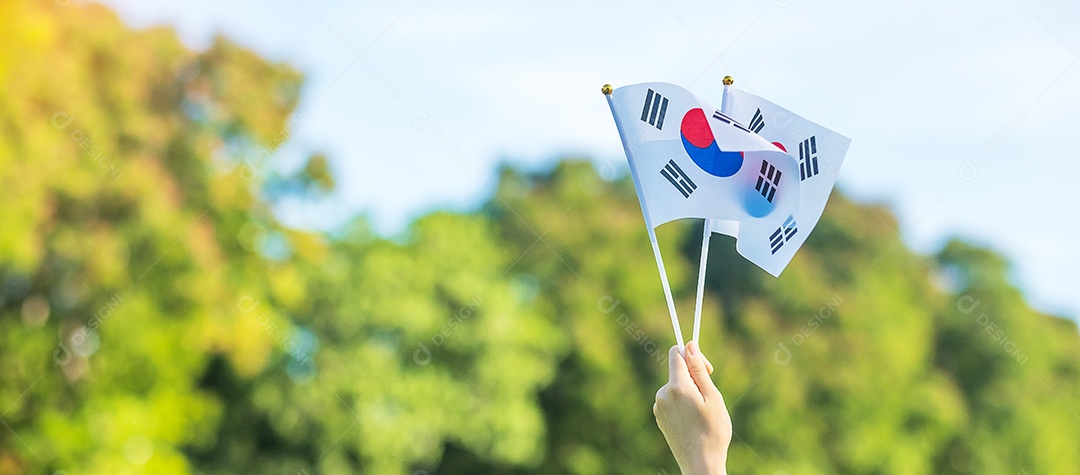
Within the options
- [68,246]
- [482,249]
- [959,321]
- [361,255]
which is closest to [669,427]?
[68,246]

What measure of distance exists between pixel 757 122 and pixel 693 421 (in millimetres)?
1564

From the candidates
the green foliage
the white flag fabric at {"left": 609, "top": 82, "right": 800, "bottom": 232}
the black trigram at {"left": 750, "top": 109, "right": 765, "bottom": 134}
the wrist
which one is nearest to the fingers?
the wrist

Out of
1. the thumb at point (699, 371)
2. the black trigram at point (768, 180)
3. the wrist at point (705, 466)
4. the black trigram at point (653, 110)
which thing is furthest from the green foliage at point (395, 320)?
the wrist at point (705, 466)

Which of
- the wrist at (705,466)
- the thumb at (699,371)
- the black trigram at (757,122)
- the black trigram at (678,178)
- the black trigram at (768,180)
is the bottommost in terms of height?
the black trigram at (678,178)

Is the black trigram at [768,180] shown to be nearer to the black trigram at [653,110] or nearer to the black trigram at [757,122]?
the black trigram at [757,122]

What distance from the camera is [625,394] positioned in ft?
91.6

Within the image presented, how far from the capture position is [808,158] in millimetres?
3945

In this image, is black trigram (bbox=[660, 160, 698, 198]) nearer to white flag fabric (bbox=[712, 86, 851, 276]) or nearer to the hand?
white flag fabric (bbox=[712, 86, 851, 276])

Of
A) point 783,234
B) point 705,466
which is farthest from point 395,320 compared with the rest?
point 705,466

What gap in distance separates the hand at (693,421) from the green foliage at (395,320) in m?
15.3

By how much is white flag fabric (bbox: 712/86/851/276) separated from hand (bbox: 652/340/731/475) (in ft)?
3.86

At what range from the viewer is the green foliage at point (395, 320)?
18.2 m

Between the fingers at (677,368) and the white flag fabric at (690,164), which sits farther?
the white flag fabric at (690,164)

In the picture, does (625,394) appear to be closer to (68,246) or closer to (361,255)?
(361,255)
